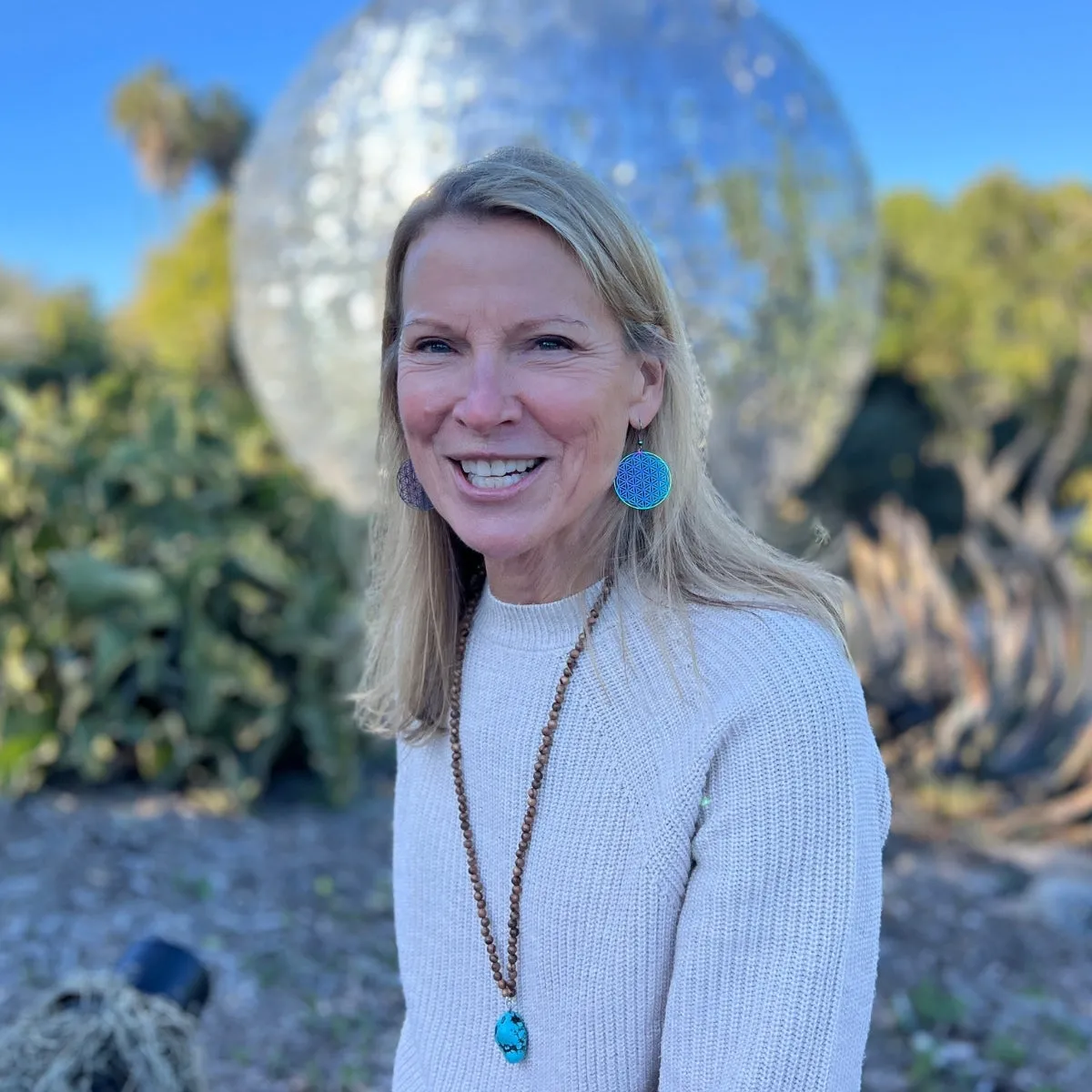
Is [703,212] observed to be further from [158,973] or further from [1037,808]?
[1037,808]

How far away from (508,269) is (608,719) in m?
0.46

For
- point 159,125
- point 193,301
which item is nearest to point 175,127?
point 159,125

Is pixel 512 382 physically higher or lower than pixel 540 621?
higher

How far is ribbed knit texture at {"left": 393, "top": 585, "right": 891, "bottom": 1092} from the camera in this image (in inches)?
39.5

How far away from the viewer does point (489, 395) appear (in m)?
1.14

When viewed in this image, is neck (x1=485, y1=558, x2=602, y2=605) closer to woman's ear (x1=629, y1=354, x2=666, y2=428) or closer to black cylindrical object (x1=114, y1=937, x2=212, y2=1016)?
woman's ear (x1=629, y1=354, x2=666, y2=428)

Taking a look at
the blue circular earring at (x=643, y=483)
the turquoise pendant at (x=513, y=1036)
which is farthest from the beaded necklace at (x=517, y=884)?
the blue circular earring at (x=643, y=483)

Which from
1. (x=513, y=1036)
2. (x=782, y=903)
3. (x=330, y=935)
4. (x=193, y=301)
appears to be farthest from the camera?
(x=193, y=301)

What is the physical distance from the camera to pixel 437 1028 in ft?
4.42

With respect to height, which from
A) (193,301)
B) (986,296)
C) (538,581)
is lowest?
(538,581)

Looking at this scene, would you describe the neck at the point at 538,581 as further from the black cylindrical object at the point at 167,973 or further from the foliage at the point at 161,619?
the foliage at the point at 161,619

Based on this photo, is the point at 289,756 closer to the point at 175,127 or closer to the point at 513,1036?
the point at 513,1036

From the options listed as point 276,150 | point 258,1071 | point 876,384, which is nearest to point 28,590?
point 276,150

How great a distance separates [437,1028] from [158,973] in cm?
136
